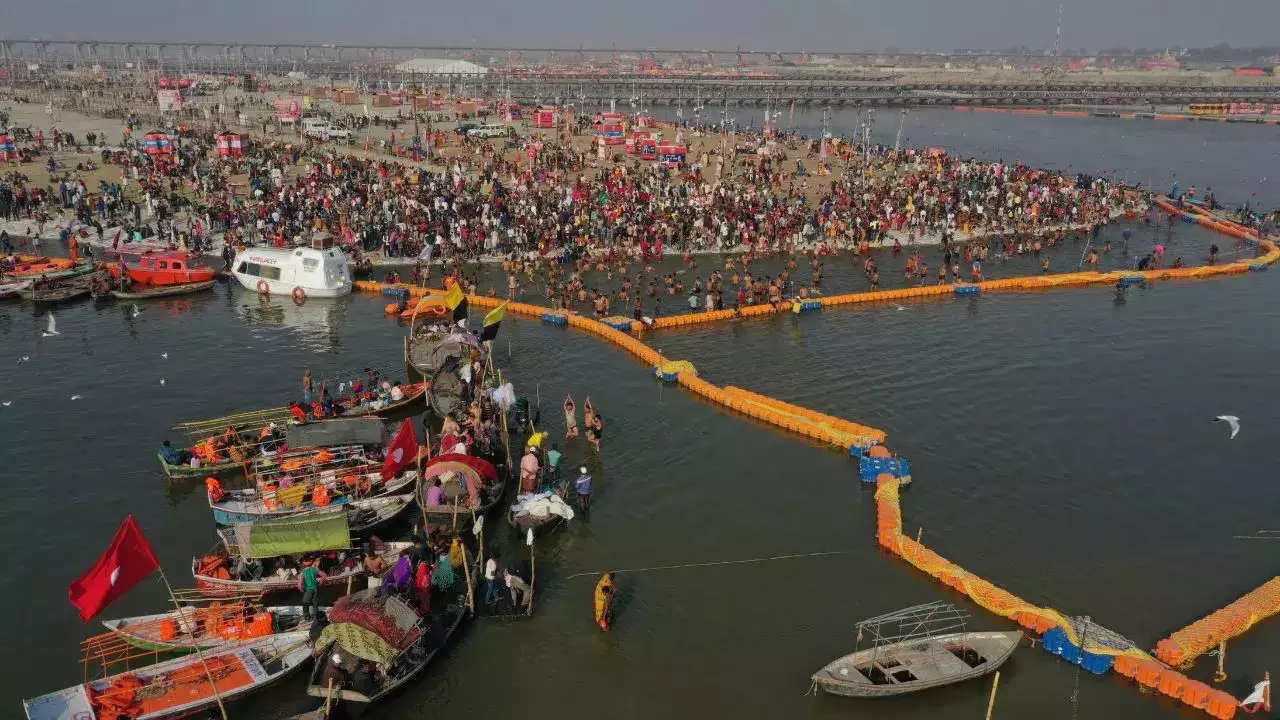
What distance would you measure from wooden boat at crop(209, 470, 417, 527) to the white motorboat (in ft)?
63.0

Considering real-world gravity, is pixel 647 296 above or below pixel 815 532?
above

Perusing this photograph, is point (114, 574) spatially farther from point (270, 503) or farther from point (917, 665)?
point (917, 665)

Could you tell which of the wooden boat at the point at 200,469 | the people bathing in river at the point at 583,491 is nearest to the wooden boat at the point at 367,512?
the wooden boat at the point at 200,469

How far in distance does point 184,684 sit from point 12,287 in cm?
3289

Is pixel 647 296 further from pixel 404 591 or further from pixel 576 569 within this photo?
pixel 404 591

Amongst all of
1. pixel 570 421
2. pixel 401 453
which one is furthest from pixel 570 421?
pixel 401 453

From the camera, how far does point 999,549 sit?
2214 cm

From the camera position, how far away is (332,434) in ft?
82.2

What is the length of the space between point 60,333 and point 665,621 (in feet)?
104

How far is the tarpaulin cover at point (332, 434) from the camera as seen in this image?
25000mm

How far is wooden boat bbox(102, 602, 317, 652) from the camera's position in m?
17.7

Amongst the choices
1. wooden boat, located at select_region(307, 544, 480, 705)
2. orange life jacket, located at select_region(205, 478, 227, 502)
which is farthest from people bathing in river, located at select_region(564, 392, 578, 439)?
orange life jacket, located at select_region(205, 478, 227, 502)

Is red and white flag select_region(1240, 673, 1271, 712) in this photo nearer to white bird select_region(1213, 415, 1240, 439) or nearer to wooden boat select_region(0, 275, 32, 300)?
white bird select_region(1213, 415, 1240, 439)

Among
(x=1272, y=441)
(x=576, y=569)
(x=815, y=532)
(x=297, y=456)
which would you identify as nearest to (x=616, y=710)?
(x=576, y=569)
